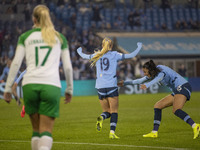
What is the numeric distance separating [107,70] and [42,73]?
4477mm

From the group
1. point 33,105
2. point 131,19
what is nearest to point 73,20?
point 131,19

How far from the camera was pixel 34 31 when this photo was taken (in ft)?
19.9

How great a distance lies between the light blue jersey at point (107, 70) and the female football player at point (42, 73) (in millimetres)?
4213

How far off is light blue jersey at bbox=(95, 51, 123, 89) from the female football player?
4213 mm

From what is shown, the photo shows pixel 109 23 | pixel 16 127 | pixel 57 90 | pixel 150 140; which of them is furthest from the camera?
pixel 109 23

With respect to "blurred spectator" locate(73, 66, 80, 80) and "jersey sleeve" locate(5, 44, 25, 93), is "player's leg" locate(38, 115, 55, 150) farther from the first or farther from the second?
"blurred spectator" locate(73, 66, 80, 80)

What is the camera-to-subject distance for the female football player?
233 inches

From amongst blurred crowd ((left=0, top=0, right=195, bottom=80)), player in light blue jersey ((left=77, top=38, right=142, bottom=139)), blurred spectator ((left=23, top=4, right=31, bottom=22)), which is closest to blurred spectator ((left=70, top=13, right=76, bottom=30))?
blurred crowd ((left=0, top=0, right=195, bottom=80))

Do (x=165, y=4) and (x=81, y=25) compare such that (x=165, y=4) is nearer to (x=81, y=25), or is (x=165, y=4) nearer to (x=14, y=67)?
(x=81, y=25)

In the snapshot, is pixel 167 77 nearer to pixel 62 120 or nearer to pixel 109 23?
pixel 62 120

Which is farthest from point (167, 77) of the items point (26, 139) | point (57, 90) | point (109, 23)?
point (109, 23)

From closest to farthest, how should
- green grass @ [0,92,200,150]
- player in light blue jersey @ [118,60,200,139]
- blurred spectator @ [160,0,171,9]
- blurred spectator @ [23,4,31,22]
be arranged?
green grass @ [0,92,200,150]
player in light blue jersey @ [118,60,200,139]
blurred spectator @ [23,4,31,22]
blurred spectator @ [160,0,171,9]

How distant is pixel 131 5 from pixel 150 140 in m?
32.3

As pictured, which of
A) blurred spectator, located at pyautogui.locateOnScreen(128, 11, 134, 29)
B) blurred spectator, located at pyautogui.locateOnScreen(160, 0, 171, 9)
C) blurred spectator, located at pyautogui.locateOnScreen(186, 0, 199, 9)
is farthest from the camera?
blurred spectator, located at pyautogui.locateOnScreen(186, 0, 199, 9)
